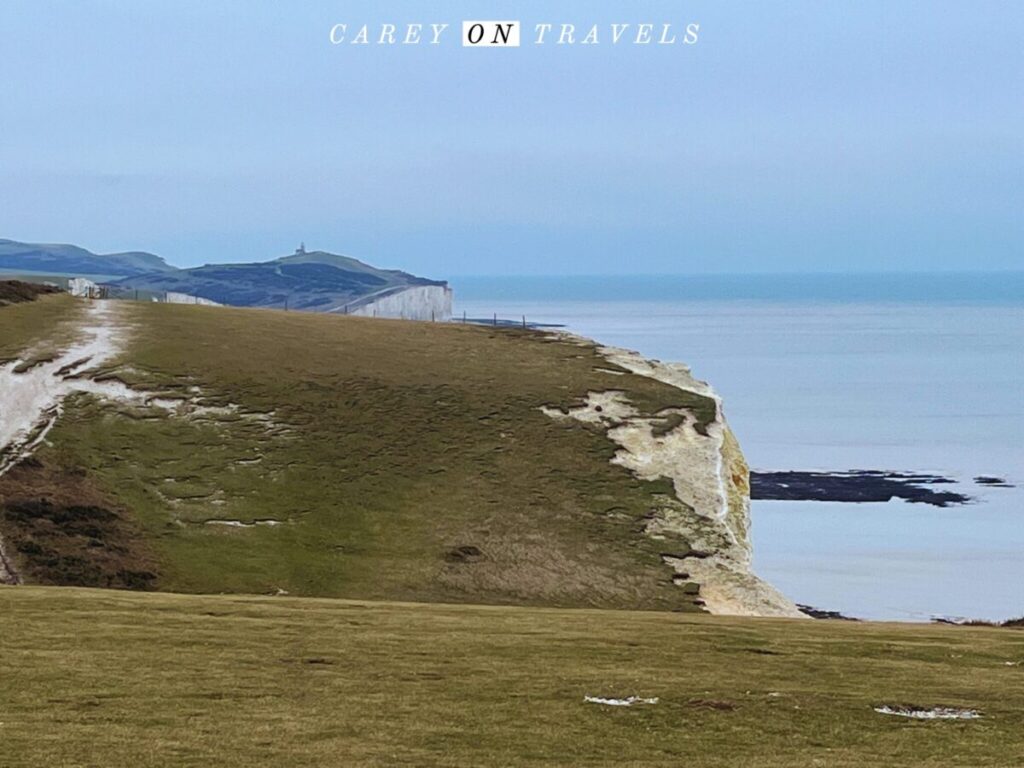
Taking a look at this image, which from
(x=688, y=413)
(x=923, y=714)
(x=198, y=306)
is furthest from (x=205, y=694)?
(x=198, y=306)

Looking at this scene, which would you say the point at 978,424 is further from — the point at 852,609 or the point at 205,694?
the point at 205,694

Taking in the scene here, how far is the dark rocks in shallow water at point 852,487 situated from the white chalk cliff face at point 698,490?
37025 mm

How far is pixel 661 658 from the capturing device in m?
32.9

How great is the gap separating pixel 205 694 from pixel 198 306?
3044 inches

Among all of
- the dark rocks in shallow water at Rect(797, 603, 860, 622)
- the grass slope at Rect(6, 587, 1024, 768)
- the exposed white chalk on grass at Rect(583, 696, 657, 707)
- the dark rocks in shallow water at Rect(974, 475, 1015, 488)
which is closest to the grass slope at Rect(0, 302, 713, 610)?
the dark rocks in shallow water at Rect(797, 603, 860, 622)

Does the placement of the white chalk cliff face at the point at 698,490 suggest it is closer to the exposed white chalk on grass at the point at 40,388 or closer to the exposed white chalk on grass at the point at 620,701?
the exposed white chalk on grass at the point at 40,388

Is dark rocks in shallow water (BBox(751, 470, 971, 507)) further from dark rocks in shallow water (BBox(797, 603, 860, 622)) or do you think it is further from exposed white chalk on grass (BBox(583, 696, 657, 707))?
exposed white chalk on grass (BBox(583, 696, 657, 707))

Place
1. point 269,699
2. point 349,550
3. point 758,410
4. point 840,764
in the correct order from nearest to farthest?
1. point 840,764
2. point 269,699
3. point 349,550
4. point 758,410

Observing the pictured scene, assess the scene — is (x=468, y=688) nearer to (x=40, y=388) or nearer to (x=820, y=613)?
(x=40, y=388)

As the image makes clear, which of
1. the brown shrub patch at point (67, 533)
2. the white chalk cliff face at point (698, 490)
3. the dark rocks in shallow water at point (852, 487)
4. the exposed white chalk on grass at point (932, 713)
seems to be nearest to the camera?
the exposed white chalk on grass at point (932, 713)

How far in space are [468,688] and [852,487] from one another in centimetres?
10333

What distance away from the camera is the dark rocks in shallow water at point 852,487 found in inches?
4806

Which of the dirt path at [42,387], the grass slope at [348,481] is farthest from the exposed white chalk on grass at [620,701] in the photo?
the dirt path at [42,387]

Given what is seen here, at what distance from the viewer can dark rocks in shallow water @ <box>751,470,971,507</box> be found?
12206 cm
